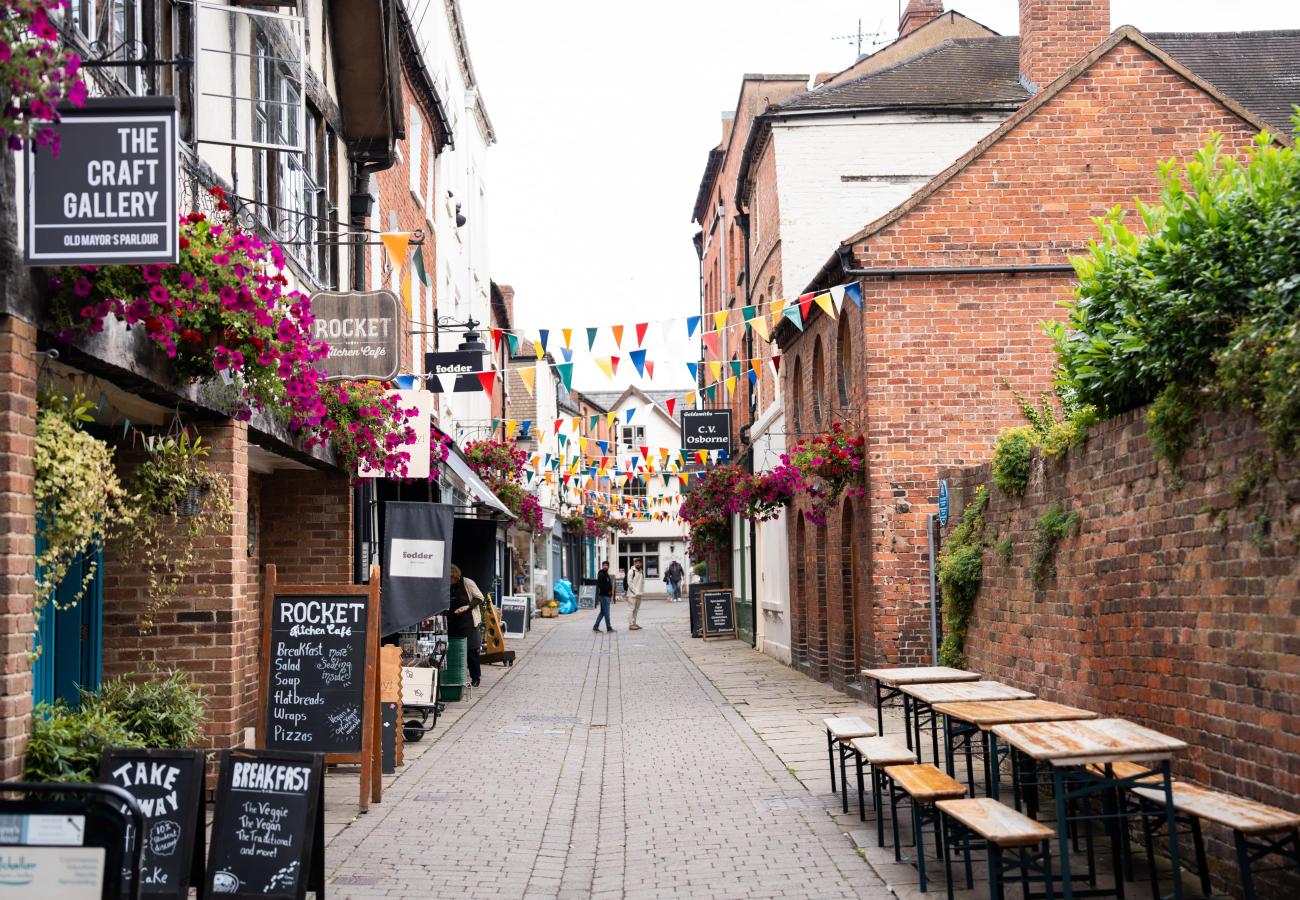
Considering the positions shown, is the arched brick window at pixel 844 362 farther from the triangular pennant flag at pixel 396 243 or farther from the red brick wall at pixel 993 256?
the triangular pennant flag at pixel 396 243

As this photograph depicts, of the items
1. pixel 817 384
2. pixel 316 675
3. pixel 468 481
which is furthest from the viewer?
pixel 468 481

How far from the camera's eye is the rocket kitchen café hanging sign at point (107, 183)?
18.7 ft

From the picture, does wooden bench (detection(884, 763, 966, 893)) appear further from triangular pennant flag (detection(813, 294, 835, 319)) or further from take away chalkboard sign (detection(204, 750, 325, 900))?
triangular pennant flag (detection(813, 294, 835, 319))

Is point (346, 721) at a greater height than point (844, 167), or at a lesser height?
lesser

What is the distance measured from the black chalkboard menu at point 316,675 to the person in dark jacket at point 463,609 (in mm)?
7816

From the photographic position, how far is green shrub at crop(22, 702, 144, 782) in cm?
611

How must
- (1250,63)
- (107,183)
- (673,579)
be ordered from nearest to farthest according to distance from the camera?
(107,183)
(1250,63)
(673,579)

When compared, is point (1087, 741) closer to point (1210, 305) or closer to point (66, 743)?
point (1210, 305)

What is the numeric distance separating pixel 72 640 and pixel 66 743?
2493 mm

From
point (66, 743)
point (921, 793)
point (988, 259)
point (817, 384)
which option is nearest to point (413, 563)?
point (66, 743)

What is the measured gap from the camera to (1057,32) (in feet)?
64.4

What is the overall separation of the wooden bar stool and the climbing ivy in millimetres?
3051

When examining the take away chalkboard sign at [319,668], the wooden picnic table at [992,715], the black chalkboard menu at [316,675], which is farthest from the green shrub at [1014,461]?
the black chalkboard menu at [316,675]

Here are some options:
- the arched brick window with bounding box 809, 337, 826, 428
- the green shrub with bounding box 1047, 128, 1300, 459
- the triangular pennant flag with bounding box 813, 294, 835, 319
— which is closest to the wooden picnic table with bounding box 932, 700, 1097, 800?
the green shrub with bounding box 1047, 128, 1300, 459
